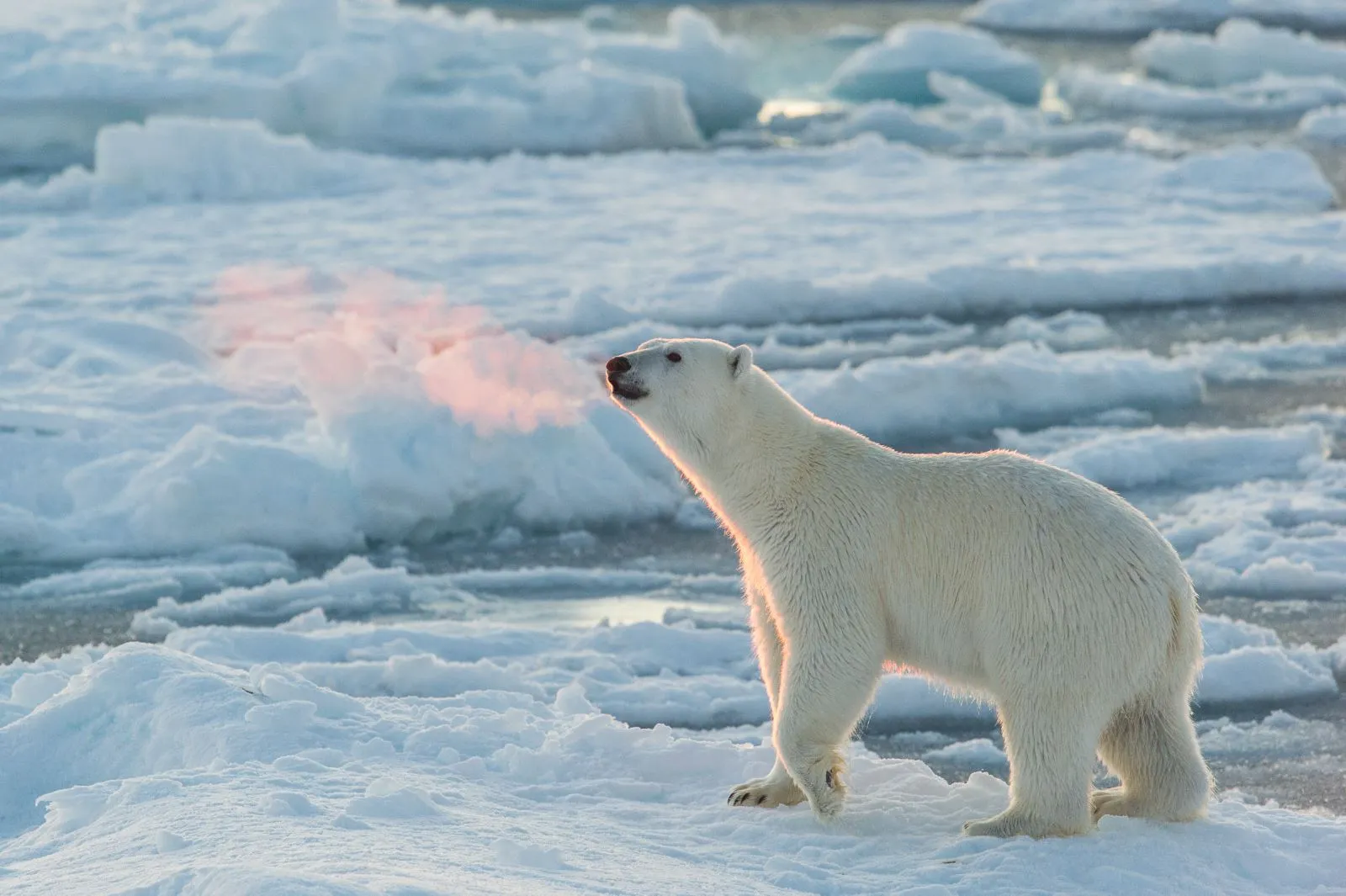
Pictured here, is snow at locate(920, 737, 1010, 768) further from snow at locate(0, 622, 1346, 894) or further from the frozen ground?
snow at locate(0, 622, 1346, 894)

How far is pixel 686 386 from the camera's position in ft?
12.4

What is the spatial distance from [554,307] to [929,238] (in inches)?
142

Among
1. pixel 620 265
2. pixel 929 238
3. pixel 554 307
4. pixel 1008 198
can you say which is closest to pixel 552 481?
pixel 554 307

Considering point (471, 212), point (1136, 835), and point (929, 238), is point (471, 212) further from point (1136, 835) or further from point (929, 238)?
point (1136, 835)

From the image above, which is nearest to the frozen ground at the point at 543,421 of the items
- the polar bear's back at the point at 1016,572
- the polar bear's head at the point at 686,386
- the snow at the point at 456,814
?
the snow at the point at 456,814

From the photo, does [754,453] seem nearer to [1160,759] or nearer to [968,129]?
[1160,759]

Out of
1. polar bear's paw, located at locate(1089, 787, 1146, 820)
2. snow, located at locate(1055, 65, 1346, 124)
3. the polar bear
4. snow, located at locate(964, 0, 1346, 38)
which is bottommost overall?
polar bear's paw, located at locate(1089, 787, 1146, 820)

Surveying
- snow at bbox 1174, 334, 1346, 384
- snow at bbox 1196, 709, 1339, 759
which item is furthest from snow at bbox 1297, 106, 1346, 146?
snow at bbox 1196, 709, 1339, 759

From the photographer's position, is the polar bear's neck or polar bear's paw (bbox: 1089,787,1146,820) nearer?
polar bear's paw (bbox: 1089,787,1146,820)

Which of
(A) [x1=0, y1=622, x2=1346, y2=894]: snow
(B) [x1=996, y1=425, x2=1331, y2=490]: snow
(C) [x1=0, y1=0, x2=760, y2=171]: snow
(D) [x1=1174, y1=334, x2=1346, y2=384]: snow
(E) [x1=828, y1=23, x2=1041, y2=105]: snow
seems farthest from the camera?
(E) [x1=828, y1=23, x2=1041, y2=105]: snow

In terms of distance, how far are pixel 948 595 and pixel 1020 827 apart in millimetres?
506

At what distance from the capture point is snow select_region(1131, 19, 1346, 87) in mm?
22422

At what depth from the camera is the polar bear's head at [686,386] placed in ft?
12.3

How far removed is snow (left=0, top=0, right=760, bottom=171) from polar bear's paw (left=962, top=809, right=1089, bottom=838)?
14.5 metres
